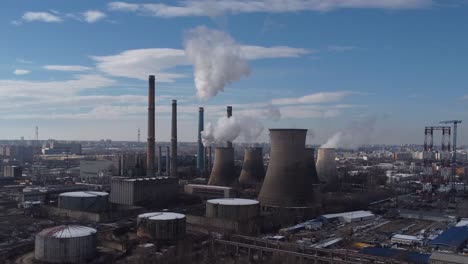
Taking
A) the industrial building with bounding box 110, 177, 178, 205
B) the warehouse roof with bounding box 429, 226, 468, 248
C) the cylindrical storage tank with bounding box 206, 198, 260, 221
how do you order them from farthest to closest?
the industrial building with bounding box 110, 177, 178, 205 < the cylindrical storage tank with bounding box 206, 198, 260, 221 < the warehouse roof with bounding box 429, 226, 468, 248

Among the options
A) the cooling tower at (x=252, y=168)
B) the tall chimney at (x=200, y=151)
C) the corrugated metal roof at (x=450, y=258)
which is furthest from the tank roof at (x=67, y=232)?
the tall chimney at (x=200, y=151)

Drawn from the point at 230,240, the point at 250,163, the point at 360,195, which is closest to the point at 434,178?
the point at 360,195

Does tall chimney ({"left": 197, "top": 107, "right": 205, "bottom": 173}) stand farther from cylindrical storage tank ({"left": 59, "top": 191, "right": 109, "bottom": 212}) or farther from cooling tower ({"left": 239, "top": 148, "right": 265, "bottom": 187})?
cylindrical storage tank ({"left": 59, "top": 191, "right": 109, "bottom": 212})

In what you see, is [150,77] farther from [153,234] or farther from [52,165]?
[52,165]

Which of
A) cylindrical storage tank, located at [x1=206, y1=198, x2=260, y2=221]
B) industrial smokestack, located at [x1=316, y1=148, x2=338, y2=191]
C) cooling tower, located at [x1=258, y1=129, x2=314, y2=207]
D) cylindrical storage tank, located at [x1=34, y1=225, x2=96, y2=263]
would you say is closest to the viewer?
cylindrical storage tank, located at [x1=34, y1=225, x2=96, y2=263]

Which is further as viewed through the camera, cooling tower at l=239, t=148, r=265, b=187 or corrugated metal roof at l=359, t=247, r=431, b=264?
cooling tower at l=239, t=148, r=265, b=187

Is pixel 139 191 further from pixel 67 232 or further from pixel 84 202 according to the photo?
pixel 67 232

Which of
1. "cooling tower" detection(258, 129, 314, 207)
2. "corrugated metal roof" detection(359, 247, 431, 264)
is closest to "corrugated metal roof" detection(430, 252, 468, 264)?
"corrugated metal roof" detection(359, 247, 431, 264)

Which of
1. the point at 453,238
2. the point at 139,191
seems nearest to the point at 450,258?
the point at 453,238

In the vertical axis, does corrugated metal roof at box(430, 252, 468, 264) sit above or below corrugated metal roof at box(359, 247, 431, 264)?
above
